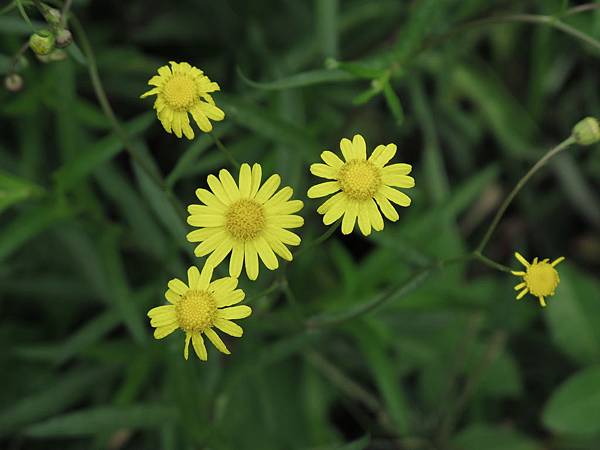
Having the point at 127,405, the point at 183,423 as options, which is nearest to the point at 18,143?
the point at 127,405

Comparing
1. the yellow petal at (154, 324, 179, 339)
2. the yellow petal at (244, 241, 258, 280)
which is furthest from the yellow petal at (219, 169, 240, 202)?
the yellow petal at (154, 324, 179, 339)

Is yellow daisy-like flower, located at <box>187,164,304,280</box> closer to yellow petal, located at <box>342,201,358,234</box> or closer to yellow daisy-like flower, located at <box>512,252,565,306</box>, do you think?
yellow petal, located at <box>342,201,358,234</box>

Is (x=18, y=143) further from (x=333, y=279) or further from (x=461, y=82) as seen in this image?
(x=461, y=82)


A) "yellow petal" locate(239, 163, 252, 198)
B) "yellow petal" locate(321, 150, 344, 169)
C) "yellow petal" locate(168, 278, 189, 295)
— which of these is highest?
"yellow petal" locate(239, 163, 252, 198)

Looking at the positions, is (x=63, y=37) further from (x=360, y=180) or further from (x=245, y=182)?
(x=360, y=180)

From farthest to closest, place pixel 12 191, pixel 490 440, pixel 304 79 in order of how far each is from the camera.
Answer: pixel 490 440
pixel 12 191
pixel 304 79

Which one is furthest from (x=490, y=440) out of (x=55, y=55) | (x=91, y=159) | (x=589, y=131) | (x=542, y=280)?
(x=55, y=55)

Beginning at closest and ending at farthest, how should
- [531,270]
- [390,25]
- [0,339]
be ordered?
[531,270], [0,339], [390,25]
